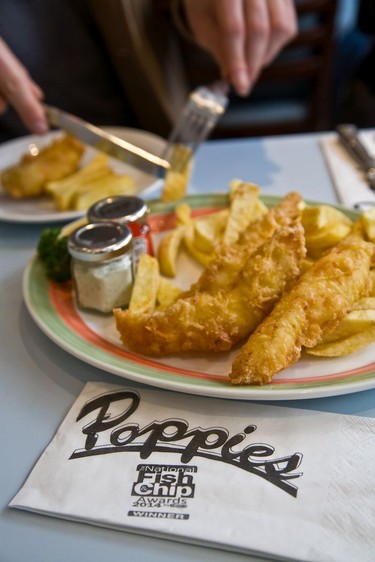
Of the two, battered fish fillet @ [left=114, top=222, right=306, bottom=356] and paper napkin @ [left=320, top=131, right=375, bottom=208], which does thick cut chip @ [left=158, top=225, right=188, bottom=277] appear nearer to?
battered fish fillet @ [left=114, top=222, right=306, bottom=356]

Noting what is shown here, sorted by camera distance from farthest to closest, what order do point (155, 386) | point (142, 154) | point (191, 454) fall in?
point (142, 154) < point (155, 386) < point (191, 454)

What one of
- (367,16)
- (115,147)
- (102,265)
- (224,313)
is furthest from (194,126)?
(367,16)

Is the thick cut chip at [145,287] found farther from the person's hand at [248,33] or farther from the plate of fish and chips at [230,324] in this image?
the person's hand at [248,33]

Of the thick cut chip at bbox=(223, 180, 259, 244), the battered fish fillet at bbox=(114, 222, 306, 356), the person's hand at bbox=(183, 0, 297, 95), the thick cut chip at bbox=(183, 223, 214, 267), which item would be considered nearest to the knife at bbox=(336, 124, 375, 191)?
the person's hand at bbox=(183, 0, 297, 95)

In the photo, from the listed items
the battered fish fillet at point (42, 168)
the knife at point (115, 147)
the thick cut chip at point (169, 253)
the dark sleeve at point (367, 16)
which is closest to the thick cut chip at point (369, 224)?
the thick cut chip at point (169, 253)

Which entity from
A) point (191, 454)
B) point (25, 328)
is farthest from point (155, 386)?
point (25, 328)

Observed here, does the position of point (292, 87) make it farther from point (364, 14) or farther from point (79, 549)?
point (79, 549)

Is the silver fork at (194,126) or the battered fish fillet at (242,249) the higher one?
the silver fork at (194,126)
